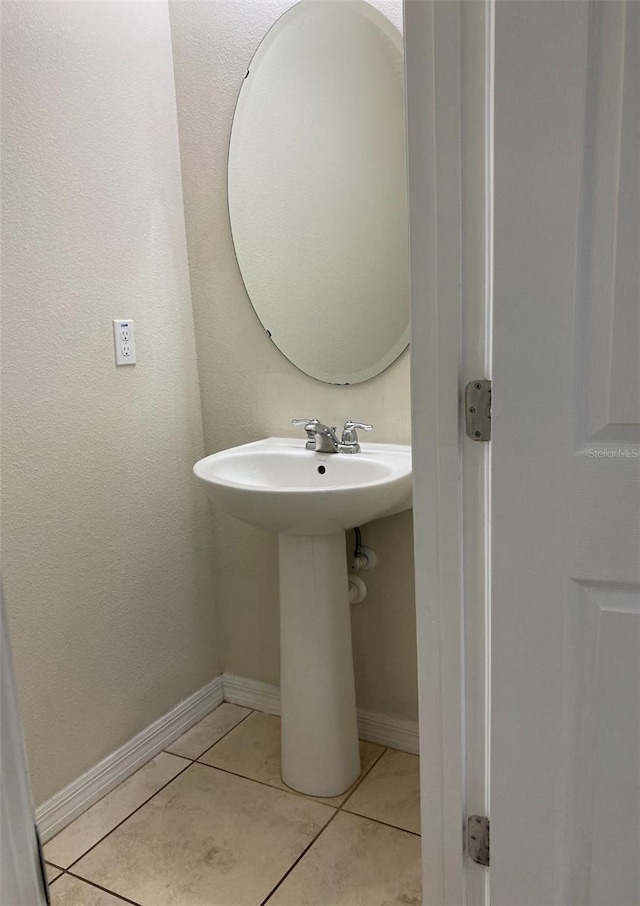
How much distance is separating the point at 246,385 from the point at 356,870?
1.23 meters

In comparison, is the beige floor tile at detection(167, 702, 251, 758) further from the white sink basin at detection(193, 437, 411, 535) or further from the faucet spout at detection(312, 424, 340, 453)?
the faucet spout at detection(312, 424, 340, 453)

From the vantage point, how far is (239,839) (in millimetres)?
1735

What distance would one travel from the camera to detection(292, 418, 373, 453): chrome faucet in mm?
1851

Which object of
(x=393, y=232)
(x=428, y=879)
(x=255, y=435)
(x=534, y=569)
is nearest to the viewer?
(x=534, y=569)

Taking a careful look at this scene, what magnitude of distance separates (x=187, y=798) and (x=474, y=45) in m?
1.76

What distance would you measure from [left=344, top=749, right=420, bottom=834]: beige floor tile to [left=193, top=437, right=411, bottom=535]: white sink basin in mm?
696

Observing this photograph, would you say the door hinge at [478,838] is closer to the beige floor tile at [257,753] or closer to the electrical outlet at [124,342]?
the beige floor tile at [257,753]

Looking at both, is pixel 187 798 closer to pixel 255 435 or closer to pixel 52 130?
pixel 255 435

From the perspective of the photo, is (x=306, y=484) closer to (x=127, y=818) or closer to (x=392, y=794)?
(x=392, y=794)

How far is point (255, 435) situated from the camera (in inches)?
83.2

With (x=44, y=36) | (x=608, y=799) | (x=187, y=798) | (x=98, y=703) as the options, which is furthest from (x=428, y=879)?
(x=44, y=36)

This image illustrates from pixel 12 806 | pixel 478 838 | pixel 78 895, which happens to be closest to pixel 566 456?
pixel 478 838

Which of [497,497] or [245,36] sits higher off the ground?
[245,36]

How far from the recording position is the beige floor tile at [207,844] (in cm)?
160
